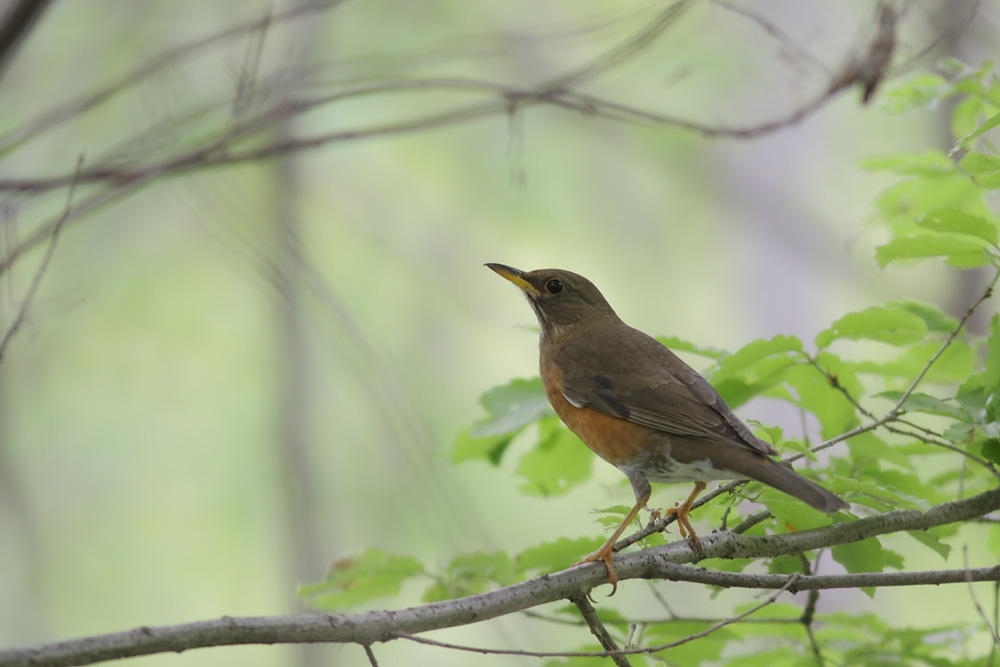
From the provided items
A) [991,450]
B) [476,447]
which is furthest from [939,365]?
[476,447]

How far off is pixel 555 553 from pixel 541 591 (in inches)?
21.4

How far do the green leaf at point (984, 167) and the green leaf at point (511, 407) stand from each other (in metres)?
1.67

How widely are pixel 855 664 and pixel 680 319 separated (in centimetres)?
1179

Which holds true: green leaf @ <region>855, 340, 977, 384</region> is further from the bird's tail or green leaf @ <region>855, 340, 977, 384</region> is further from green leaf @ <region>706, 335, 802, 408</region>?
the bird's tail

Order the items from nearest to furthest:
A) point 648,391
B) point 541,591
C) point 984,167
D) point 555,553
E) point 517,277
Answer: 1. point 541,591
2. point 984,167
3. point 555,553
4. point 648,391
5. point 517,277

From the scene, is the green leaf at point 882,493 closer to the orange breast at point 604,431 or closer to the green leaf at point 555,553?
the green leaf at point 555,553

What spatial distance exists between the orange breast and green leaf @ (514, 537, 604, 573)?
1.54 ft

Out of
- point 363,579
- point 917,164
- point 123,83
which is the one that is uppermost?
point 123,83

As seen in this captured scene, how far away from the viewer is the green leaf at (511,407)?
3.15 metres

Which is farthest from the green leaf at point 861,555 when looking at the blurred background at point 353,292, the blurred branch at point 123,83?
the blurred background at point 353,292

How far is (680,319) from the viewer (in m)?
14.6

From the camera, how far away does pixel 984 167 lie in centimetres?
270

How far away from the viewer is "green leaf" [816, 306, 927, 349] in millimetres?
2770

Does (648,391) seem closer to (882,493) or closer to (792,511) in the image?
(792,511)
